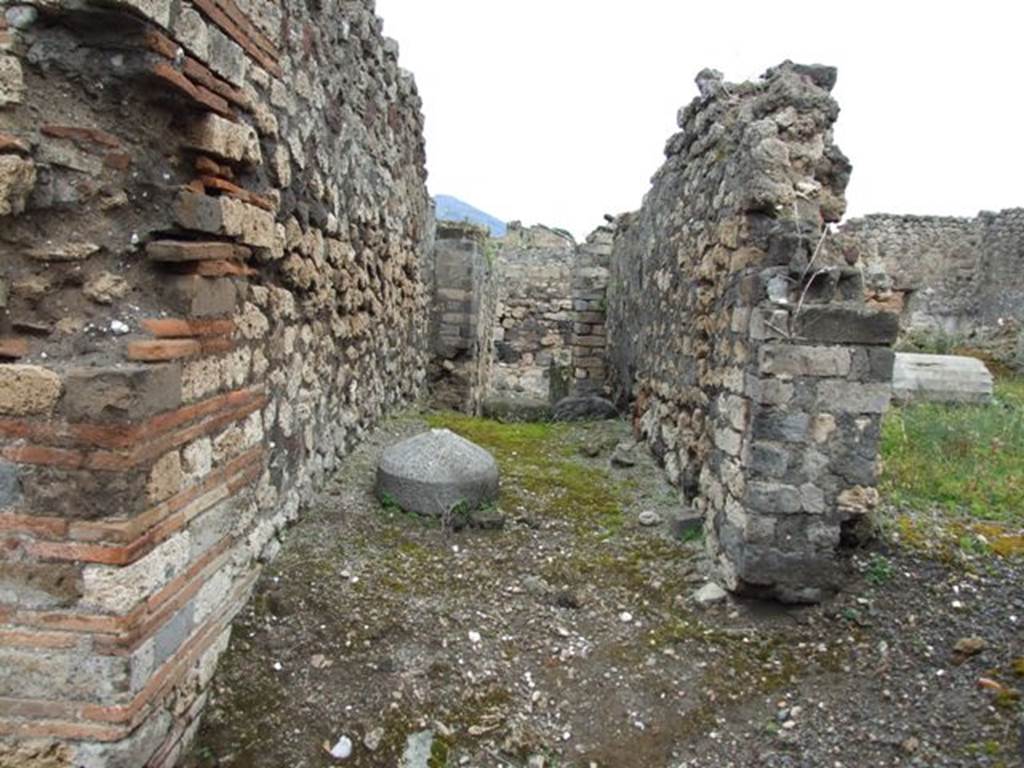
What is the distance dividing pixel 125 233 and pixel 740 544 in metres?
3.15

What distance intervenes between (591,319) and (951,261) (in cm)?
1448

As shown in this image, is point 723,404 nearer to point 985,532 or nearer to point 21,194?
point 985,532

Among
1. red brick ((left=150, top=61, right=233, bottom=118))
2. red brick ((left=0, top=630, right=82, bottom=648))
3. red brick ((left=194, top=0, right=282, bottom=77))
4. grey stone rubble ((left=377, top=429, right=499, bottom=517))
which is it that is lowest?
grey stone rubble ((left=377, top=429, right=499, bottom=517))

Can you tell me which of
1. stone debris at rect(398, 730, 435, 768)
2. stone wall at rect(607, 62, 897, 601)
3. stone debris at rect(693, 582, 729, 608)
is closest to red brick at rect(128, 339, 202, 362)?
stone debris at rect(398, 730, 435, 768)

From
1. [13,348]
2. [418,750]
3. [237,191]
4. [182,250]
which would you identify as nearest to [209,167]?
[237,191]

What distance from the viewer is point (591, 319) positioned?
10820 millimetres

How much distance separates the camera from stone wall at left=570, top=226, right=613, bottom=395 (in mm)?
10719

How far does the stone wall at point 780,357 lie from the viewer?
145 inches

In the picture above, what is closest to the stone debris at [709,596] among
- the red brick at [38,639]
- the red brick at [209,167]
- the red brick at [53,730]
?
the red brick at [53,730]

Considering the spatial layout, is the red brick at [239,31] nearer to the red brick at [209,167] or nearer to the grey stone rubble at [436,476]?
the red brick at [209,167]

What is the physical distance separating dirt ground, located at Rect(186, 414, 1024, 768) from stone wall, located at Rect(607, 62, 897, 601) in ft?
1.04

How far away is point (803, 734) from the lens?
116 inches

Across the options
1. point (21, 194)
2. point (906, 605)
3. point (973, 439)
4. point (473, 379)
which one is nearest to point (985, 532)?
point (906, 605)

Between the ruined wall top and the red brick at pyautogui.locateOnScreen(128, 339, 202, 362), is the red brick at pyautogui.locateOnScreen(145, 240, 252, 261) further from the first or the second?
the ruined wall top
